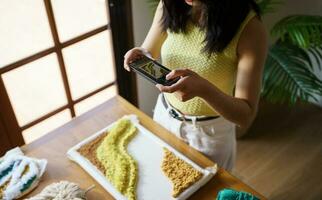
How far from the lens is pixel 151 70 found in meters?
Answer: 0.81

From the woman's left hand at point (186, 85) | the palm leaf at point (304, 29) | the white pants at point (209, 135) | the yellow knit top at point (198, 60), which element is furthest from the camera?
the palm leaf at point (304, 29)

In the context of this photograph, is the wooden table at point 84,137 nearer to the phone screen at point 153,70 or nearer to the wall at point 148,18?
the phone screen at point 153,70

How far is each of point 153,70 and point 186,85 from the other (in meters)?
0.11

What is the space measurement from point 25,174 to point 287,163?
4.40 ft

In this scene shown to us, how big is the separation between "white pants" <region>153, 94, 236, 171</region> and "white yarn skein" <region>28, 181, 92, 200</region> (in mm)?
346

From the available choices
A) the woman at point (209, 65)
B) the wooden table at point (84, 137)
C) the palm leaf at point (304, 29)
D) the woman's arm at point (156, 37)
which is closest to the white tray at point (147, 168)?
the wooden table at point (84, 137)

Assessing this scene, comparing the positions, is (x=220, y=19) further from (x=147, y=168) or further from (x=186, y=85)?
(x=147, y=168)

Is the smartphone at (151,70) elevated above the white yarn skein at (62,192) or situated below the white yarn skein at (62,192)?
above

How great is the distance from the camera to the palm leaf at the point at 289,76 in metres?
1.50

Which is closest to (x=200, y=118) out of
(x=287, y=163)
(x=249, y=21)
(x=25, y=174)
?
(x=249, y=21)

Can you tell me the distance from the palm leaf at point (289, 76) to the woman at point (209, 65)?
2.04ft

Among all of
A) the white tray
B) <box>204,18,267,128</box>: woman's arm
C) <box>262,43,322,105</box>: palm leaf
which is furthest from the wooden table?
<box>262,43,322,105</box>: palm leaf

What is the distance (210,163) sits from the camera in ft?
2.86

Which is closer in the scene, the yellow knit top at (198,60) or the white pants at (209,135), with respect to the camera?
the yellow knit top at (198,60)
